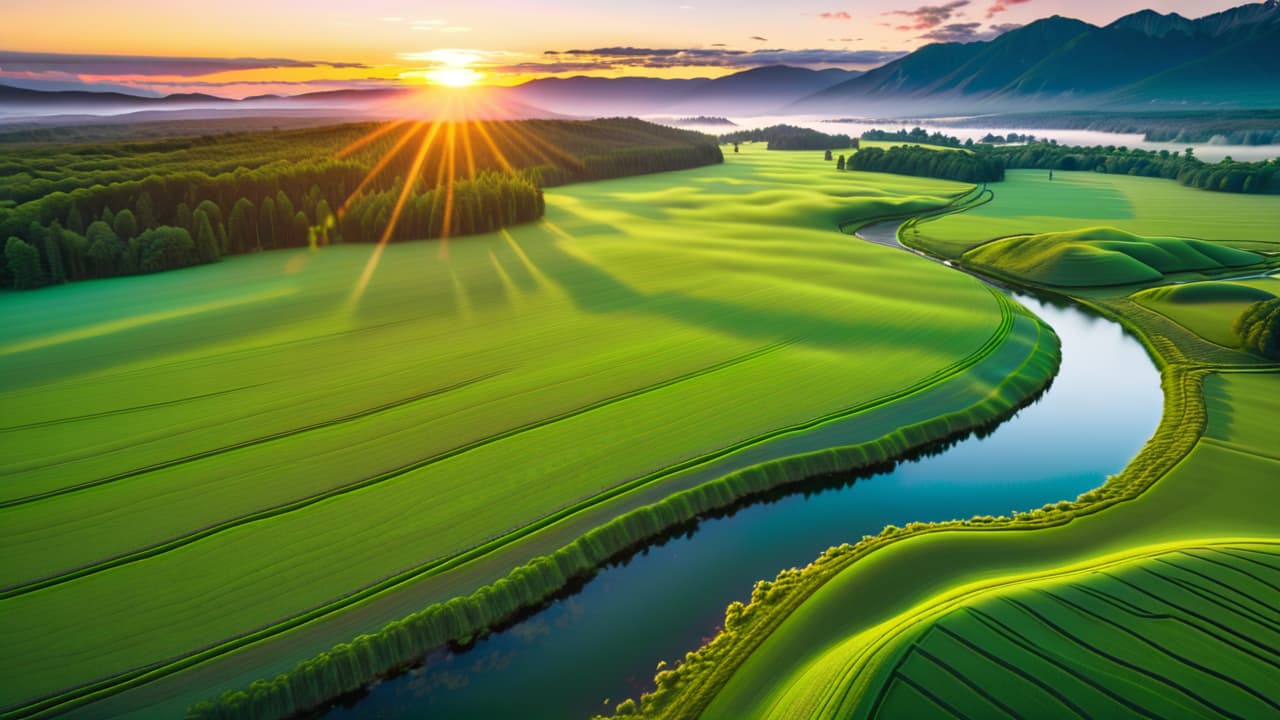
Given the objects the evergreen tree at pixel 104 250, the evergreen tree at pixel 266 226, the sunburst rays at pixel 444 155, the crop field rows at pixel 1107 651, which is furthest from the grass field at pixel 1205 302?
the evergreen tree at pixel 104 250

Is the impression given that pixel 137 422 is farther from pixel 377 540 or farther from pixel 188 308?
pixel 188 308

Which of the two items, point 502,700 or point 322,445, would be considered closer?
point 502,700


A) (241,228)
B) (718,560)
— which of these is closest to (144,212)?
(241,228)

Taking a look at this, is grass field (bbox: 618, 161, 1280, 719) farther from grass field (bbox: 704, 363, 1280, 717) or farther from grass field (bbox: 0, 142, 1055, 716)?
grass field (bbox: 0, 142, 1055, 716)

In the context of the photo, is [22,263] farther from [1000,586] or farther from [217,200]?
[1000,586]

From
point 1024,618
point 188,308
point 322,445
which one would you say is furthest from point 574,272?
point 1024,618

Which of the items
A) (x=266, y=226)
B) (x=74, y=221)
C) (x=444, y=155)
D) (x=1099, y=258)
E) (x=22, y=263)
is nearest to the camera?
(x=22, y=263)
